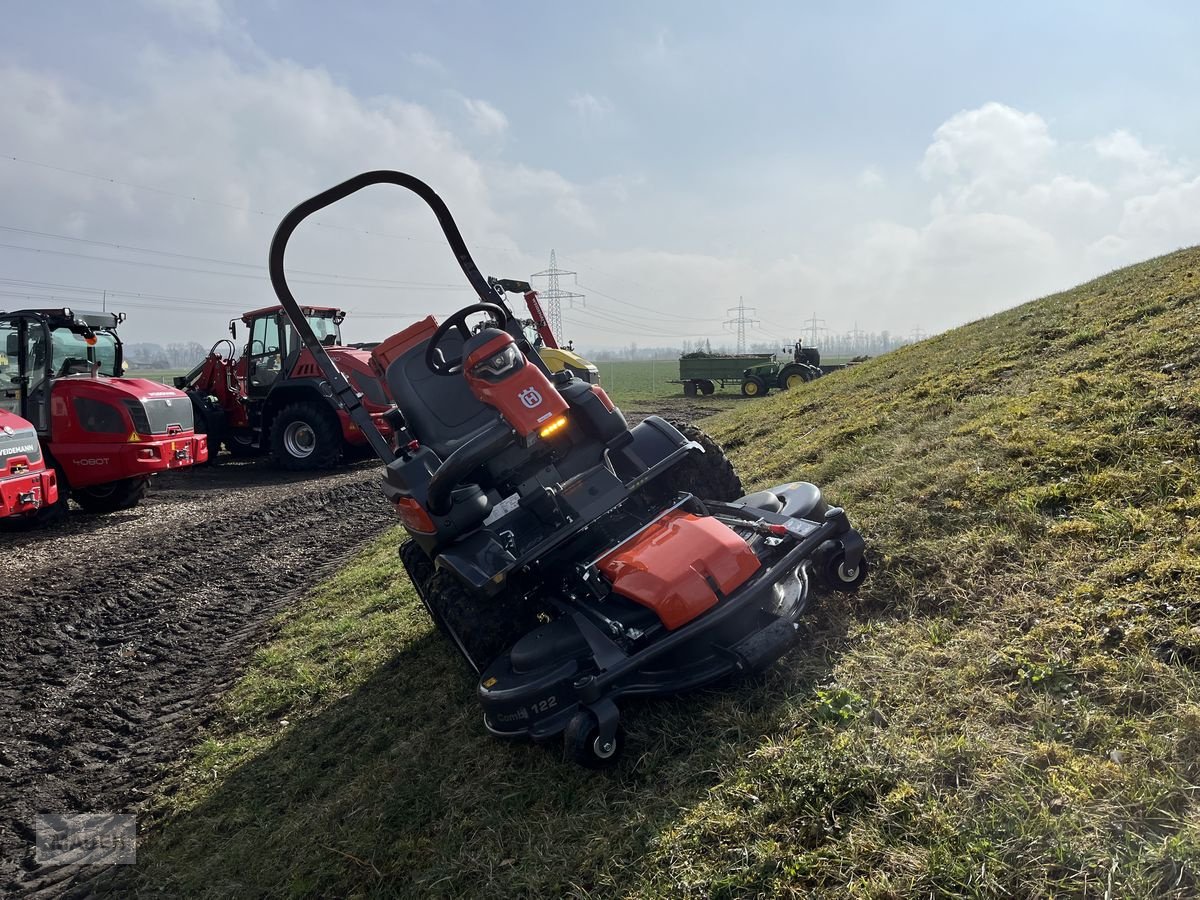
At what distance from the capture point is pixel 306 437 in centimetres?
1311

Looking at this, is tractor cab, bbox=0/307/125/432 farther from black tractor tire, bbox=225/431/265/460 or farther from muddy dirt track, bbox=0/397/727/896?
black tractor tire, bbox=225/431/265/460

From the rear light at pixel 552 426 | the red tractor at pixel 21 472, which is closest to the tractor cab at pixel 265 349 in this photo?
the red tractor at pixel 21 472

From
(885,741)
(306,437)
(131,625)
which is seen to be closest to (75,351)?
(306,437)

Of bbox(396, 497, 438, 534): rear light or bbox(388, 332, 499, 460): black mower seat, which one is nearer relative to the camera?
bbox(396, 497, 438, 534): rear light

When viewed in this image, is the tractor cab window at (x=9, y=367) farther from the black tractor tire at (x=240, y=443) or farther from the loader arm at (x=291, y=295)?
the loader arm at (x=291, y=295)

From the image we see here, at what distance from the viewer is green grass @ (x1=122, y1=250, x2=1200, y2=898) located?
2.17 metres

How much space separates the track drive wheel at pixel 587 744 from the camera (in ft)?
9.21

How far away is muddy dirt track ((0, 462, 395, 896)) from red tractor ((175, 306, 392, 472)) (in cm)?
208

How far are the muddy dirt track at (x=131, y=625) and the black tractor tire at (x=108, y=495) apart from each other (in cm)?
26

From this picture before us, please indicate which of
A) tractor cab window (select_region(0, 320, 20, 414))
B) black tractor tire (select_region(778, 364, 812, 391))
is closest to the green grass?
tractor cab window (select_region(0, 320, 20, 414))

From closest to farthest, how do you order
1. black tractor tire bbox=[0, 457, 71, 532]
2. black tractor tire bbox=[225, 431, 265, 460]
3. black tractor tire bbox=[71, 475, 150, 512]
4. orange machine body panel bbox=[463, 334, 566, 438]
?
1. orange machine body panel bbox=[463, 334, 566, 438]
2. black tractor tire bbox=[0, 457, 71, 532]
3. black tractor tire bbox=[71, 475, 150, 512]
4. black tractor tire bbox=[225, 431, 265, 460]

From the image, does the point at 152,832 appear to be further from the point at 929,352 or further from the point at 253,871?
the point at 929,352

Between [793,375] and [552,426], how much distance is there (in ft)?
74.1

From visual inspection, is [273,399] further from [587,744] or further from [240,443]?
[587,744]
